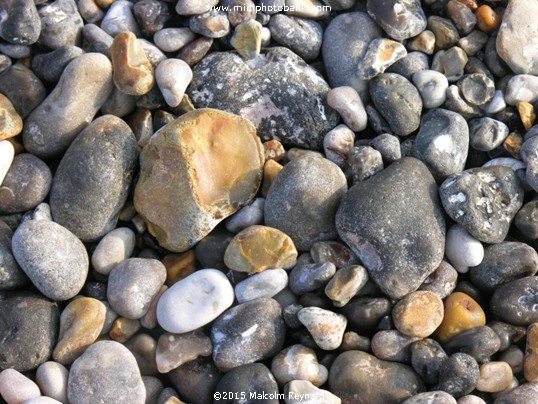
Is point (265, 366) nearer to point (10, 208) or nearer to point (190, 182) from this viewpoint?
point (190, 182)

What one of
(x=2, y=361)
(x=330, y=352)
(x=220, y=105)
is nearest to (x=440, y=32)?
(x=220, y=105)

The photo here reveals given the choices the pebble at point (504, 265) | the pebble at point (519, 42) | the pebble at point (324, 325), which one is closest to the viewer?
the pebble at point (324, 325)

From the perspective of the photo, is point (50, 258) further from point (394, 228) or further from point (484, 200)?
point (484, 200)

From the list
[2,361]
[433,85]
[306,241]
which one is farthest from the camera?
[433,85]

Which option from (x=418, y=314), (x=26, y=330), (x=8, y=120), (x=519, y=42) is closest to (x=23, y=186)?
(x=8, y=120)

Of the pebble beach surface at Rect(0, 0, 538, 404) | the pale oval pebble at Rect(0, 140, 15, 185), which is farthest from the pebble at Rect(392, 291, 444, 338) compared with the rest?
the pale oval pebble at Rect(0, 140, 15, 185)

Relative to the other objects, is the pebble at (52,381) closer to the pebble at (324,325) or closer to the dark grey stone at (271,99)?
the pebble at (324,325)

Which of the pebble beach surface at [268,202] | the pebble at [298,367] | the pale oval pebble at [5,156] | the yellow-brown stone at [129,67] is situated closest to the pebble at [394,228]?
the pebble beach surface at [268,202]
